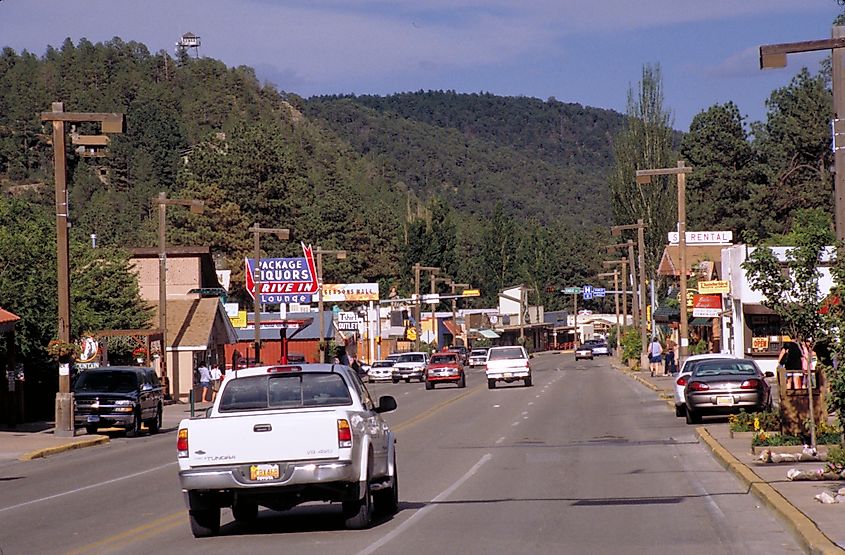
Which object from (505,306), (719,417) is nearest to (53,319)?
(719,417)

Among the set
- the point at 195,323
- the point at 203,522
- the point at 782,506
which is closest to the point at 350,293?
the point at 195,323

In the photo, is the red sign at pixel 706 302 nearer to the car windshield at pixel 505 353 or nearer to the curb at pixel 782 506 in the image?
the car windshield at pixel 505 353

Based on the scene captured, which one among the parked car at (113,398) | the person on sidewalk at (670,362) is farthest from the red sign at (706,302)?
the parked car at (113,398)

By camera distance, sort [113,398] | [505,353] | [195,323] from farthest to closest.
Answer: [195,323]
[505,353]
[113,398]

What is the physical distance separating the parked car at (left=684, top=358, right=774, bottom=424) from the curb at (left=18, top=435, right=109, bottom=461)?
49.0 feet

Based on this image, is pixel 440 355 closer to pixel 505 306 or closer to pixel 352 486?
pixel 352 486

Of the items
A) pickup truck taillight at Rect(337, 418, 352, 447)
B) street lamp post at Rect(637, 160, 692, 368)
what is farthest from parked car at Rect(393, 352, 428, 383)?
pickup truck taillight at Rect(337, 418, 352, 447)

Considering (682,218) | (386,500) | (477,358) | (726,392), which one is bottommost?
(477,358)

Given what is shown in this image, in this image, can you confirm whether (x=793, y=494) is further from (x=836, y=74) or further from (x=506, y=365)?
(x=506, y=365)

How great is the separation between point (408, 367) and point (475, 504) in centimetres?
6187

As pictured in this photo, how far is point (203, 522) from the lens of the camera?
14.0m

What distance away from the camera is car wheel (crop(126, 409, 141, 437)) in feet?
115

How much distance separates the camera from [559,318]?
18900 cm

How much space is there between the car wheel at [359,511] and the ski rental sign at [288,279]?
2558 inches
